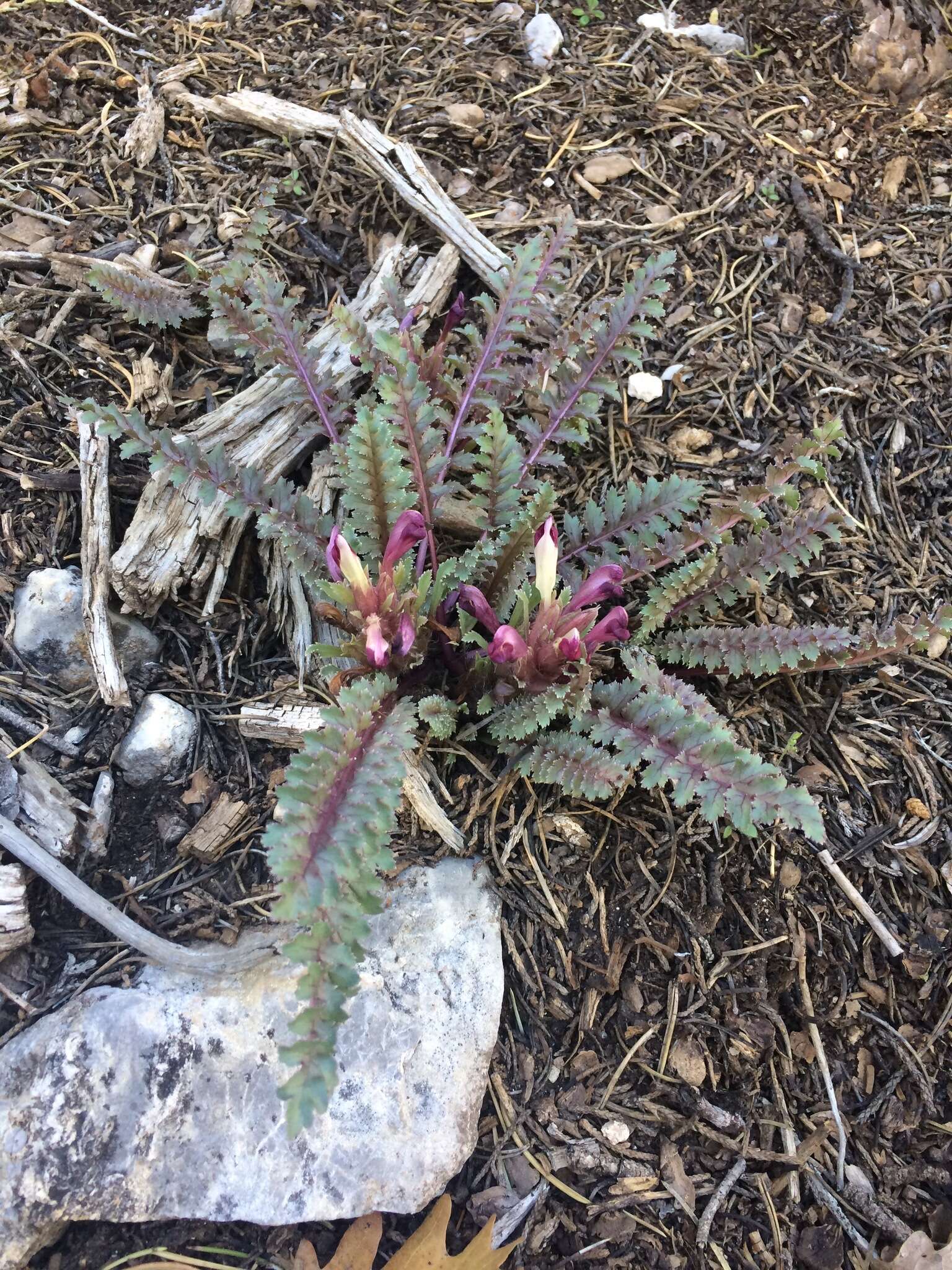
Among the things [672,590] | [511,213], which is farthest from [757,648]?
[511,213]

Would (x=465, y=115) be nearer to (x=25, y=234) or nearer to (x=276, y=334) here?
(x=276, y=334)

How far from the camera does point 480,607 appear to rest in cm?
239

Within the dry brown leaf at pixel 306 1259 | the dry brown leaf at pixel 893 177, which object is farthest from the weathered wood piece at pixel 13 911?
the dry brown leaf at pixel 893 177

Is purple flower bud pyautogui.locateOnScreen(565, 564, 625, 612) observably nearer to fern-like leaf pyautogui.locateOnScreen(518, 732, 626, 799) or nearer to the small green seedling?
fern-like leaf pyautogui.locateOnScreen(518, 732, 626, 799)

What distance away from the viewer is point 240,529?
2.65 metres

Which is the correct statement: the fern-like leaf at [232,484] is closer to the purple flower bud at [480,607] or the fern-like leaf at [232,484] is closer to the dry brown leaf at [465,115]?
the purple flower bud at [480,607]

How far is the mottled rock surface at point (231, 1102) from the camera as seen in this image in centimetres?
196

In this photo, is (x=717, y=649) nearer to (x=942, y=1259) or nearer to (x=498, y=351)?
(x=498, y=351)

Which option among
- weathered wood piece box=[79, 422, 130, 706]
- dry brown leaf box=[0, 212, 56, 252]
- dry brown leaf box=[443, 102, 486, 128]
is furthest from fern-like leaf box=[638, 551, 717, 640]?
dry brown leaf box=[0, 212, 56, 252]

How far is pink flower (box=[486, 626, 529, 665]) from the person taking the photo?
2219 mm

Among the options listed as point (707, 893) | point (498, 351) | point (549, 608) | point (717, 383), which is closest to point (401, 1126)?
point (707, 893)

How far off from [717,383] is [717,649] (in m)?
1.15

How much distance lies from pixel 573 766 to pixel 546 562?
504 mm

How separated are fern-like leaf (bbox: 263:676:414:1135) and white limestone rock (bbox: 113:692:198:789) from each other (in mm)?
738
